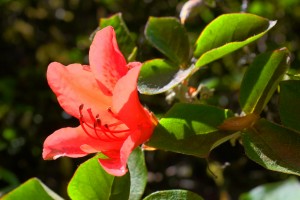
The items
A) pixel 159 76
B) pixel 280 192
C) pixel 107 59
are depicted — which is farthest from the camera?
Answer: pixel 280 192

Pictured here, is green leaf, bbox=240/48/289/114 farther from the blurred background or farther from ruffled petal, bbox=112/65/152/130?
the blurred background

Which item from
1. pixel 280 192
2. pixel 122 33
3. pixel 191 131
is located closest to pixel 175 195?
pixel 191 131

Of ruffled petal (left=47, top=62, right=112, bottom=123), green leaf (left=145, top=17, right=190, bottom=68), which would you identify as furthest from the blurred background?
ruffled petal (left=47, top=62, right=112, bottom=123)

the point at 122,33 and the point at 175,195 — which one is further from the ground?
the point at 122,33

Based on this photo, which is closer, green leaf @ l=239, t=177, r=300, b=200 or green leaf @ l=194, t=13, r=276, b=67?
green leaf @ l=194, t=13, r=276, b=67

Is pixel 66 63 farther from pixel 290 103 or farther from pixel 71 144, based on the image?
pixel 290 103

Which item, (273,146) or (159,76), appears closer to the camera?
(273,146)
